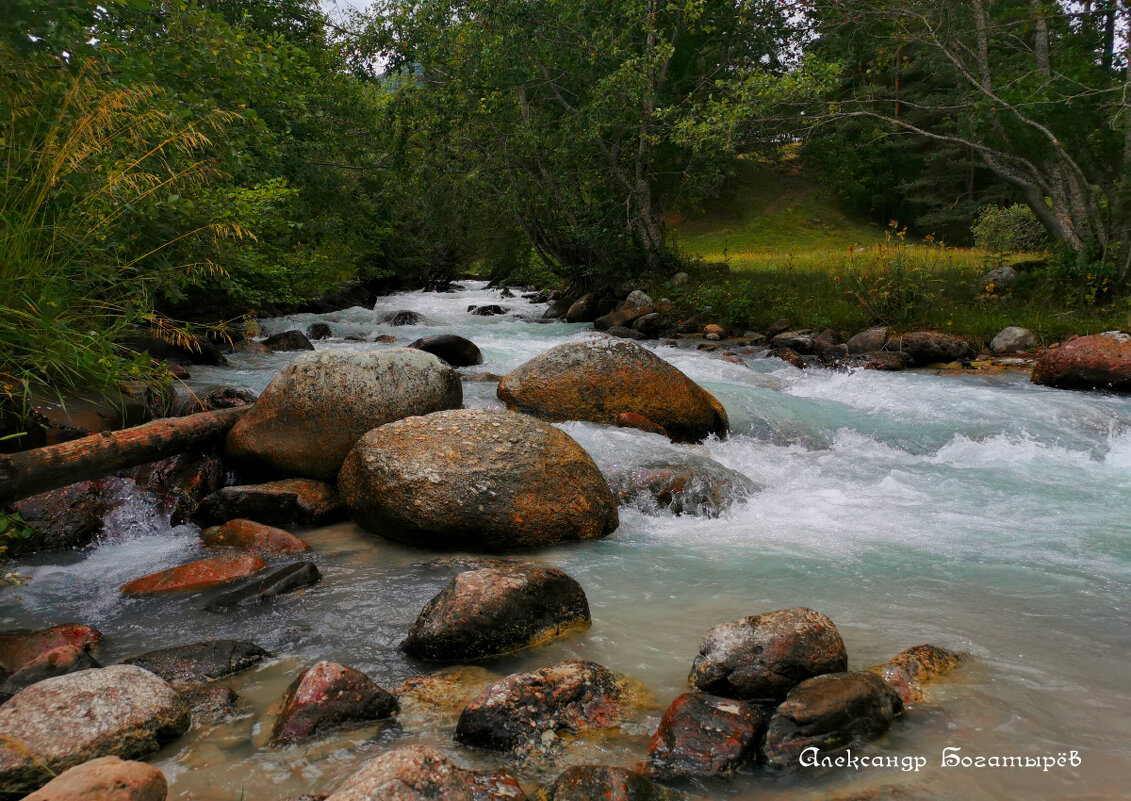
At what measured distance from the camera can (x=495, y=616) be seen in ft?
12.3

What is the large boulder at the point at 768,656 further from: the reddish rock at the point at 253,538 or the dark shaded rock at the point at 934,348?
the dark shaded rock at the point at 934,348

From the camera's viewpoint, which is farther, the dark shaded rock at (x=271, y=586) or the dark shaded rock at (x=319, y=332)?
the dark shaded rock at (x=319, y=332)

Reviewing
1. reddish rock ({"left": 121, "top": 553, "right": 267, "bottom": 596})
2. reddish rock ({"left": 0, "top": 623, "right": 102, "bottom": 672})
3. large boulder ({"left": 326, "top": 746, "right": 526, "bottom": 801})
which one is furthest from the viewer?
reddish rock ({"left": 121, "top": 553, "right": 267, "bottom": 596})

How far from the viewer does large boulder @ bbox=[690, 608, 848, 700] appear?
320 centimetres

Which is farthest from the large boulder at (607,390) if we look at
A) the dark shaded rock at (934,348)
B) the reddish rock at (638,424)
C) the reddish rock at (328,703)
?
the dark shaded rock at (934,348)

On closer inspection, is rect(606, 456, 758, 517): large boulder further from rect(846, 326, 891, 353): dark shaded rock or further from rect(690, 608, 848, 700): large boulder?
rect(846, 326, 891, 353): dark shaded rock

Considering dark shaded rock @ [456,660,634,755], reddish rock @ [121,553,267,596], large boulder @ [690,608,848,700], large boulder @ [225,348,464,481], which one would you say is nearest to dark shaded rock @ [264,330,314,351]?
large boulder @ [225,348,464,481]

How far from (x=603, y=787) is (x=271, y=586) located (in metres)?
2.73

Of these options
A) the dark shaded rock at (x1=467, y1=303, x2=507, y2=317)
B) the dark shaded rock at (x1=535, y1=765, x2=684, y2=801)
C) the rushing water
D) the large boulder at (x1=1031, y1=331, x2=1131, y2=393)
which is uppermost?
the dark shaded rock at (x1=467, y1=303, x2=507, y2=317)

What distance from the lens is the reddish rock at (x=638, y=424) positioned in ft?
26.0

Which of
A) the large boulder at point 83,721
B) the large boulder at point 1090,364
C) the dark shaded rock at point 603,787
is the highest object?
the large boulder at point 1090,364

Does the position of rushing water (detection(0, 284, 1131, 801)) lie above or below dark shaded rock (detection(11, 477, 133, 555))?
below

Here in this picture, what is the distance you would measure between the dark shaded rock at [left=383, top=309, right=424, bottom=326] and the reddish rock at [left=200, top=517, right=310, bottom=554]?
1348 centimetres

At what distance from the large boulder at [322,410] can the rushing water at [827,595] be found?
38.6 inches
